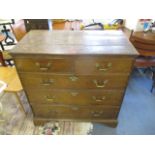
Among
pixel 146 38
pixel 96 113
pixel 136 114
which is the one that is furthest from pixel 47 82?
pixel 146 38

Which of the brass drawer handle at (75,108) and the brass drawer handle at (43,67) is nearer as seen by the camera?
the brass drawer handle at (43,67)

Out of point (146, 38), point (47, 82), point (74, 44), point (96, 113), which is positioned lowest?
point (96, 113)

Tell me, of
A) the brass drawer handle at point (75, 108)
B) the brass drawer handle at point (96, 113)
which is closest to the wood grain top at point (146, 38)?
the brass drawer handle at point (96, 113)

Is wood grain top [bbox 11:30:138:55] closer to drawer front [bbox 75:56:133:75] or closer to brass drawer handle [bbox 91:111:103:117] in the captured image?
drawer front [bbox 75:56:133:75]

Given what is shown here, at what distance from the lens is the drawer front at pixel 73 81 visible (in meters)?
1.13

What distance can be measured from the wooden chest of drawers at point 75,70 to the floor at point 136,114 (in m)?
0.23

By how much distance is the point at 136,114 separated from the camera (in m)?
1.72

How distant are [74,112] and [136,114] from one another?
0.82 m

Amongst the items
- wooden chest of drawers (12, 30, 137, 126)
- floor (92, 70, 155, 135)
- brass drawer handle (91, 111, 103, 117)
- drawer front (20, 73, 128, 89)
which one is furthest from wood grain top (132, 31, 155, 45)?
brass drawer handle (91, 111, 103, 117)

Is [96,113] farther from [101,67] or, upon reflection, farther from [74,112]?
[101,67]

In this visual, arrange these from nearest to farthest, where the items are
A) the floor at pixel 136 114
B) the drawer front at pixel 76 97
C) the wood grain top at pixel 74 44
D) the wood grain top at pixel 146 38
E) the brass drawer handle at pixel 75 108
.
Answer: the wood grain top at pixel 74 44 < the drawer front at pixel 76 97 < the brass drawer handle at pixel 75 108 < the floor at pixel 136 114 < the wood grain top at pixel 146 38

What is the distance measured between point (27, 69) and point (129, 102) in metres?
1.41

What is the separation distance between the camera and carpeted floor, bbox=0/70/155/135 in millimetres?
1547

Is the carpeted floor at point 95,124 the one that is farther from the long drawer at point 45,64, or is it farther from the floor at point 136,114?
the long drawer at point 45,64
